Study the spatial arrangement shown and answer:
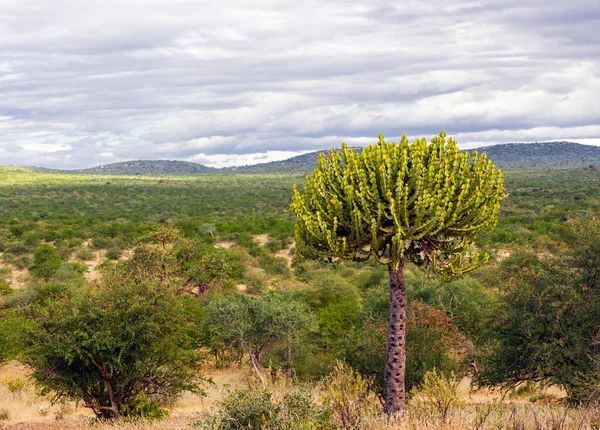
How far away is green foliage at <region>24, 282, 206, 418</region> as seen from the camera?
14.0 m

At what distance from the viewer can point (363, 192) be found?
11.4m

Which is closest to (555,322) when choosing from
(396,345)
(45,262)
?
(396,345)

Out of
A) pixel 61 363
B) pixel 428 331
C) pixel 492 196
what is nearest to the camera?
pixel 492 196

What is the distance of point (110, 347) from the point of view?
14.0 metres

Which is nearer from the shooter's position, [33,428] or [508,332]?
[33,428]

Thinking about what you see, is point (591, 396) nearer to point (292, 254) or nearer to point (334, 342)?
point (334, 342)

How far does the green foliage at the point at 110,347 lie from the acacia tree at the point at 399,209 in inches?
203

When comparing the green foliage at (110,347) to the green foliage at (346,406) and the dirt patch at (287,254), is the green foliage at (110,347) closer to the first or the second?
the green foliage at (346,406)

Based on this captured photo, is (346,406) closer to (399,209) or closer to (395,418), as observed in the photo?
(395,418)

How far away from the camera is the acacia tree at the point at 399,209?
11453mm

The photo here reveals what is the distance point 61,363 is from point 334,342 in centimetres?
1522

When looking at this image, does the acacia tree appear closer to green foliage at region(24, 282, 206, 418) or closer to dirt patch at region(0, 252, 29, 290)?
green foliage at region(24, 282, 206, 418)

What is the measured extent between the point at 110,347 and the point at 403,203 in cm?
874

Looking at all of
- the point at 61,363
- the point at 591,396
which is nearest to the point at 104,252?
the point at 61,363
